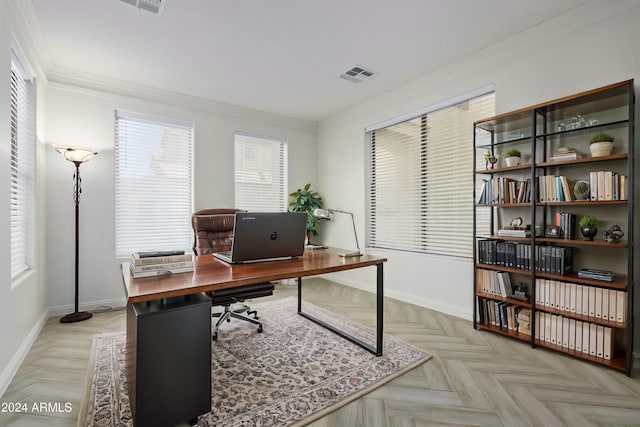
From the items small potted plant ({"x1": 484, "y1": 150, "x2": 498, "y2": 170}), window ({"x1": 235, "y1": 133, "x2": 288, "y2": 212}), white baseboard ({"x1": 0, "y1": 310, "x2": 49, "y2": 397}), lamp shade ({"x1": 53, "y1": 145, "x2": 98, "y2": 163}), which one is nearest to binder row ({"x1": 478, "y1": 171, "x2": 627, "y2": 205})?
small potted plant ({"x1": 484, "y1": 150, "x2": 498, "y2": 170})

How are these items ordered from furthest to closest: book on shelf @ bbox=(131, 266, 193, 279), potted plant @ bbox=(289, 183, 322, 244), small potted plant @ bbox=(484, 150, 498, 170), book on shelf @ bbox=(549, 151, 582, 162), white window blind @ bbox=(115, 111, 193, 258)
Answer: potted plant @ bbox=(289, 183, 322, 244) < white window blind @ bbox=(115, 111, 193, 258) < small potted plant @ bbox=(484, 150, 498, 170) < book on shelf @ bbox=(549, 151, 582, 162) < book on shelf @ bbox=(131, 266, 193, 279)

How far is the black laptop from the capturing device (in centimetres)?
191

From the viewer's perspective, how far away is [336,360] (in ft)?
7.34

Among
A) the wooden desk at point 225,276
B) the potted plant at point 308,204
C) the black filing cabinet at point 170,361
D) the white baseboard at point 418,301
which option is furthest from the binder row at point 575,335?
the potted plant at point 308,204

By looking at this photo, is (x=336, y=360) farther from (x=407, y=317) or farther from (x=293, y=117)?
(x=293, y=117)

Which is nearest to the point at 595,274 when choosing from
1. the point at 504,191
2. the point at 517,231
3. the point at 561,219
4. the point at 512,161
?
the point at 561,219

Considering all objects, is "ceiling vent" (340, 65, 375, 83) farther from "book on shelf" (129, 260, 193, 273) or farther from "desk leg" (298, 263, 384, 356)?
"book on shelf" (129, 260, 193, 273)

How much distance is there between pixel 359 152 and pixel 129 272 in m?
3.37

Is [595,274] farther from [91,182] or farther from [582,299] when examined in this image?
[91,182]

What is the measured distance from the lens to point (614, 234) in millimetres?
2131

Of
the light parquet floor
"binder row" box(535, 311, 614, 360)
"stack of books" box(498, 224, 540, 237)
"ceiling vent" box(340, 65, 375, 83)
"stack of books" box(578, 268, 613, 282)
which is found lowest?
the light parquet floor

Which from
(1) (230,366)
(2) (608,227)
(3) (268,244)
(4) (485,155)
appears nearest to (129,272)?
(3) (268,244)

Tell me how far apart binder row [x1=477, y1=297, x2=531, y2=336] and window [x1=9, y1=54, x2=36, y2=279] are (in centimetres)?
386

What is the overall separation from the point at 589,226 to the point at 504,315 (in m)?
0.98
